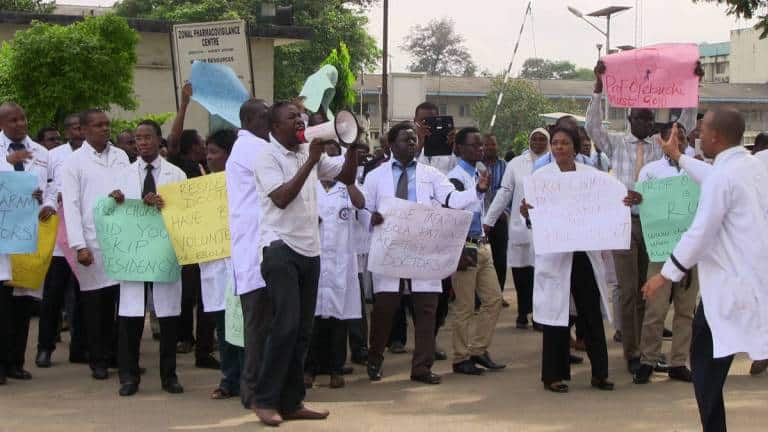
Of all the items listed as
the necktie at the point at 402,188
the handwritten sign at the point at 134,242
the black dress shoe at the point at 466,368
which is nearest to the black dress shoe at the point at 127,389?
the handwritten sign at the point at 134,242

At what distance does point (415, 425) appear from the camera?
746 centimetres

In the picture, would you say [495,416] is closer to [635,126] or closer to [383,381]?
[383,381]

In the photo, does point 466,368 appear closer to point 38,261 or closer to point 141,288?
point 141,288

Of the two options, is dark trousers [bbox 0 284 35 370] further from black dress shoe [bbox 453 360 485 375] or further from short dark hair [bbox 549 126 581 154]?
short dark hair [bbox 549 126 581 154]

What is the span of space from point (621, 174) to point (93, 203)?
14.3 feet

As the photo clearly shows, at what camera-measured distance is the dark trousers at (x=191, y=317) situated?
9.66m

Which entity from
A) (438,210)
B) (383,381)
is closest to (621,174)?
(438,210)

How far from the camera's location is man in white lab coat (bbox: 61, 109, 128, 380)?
873cm

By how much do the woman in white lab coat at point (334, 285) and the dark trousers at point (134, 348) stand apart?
1.09 metres

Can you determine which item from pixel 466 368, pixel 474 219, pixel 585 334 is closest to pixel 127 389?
pixel 466 368

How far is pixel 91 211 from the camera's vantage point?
8.84m

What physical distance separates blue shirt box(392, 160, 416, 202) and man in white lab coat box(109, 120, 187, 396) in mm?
1694

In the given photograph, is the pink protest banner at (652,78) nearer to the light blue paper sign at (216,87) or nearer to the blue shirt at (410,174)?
the blue shirt at (410,174)

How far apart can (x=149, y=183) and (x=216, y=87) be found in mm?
1187
